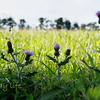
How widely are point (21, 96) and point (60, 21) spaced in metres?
52.0

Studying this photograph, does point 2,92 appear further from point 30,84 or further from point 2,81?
point 30,84

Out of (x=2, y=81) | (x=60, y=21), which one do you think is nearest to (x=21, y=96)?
(x=2, y=81)

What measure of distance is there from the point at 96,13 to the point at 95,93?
995mm

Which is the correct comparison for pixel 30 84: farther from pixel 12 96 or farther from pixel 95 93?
pixel 95 93

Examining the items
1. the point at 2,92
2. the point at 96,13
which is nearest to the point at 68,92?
the point at 2,92

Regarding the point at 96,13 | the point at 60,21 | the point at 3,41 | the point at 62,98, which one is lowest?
the point at 62,98

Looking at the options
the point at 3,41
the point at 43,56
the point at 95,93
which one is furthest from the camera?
the point at 3,41

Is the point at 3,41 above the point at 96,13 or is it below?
below

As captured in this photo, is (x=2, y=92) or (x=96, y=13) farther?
(x=96, y=13)

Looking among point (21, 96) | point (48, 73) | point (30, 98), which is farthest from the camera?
point (48, 73)

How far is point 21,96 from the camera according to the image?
769 mm

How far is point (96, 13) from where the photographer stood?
127 cm

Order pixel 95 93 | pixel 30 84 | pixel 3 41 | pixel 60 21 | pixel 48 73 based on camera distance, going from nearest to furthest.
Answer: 1. pixel 95 93
2. pixel 30 84
3. pixel 48 73
4. pixel 3 41
5. pixel 60 21

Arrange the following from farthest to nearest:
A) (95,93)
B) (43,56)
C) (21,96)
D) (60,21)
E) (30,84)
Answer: (60,21), (43,56), (30,84), (21,96), (95,93)
